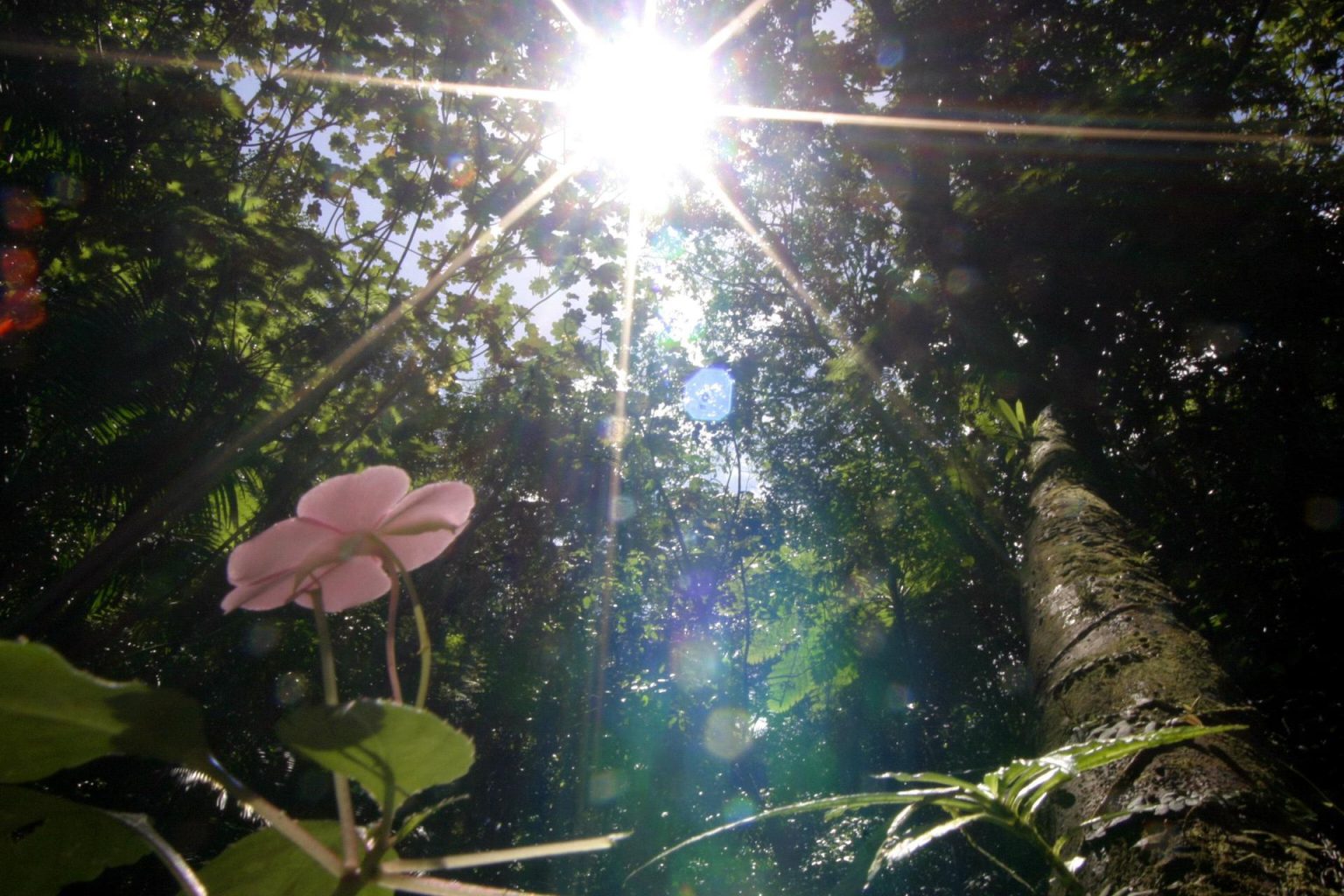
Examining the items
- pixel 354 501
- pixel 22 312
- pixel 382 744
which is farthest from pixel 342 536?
pixel 22 312

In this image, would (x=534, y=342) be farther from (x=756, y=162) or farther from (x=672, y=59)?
(x=756, y=162)

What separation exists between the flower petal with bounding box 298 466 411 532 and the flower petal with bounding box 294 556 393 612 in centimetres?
3

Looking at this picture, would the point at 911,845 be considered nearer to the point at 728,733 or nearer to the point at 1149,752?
the point at 1149,752

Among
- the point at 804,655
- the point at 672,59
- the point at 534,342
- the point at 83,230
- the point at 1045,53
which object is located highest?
the point at 672,59

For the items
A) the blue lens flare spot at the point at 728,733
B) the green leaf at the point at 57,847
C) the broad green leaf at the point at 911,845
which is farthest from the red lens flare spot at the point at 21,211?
the blue lens flare spot at the point at 728,733

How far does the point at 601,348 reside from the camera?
6336 mm

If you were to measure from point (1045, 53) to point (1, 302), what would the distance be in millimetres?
7555

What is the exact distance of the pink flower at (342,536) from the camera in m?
0.43

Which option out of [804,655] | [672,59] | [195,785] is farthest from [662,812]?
[672,59]

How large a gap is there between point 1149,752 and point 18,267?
4.77m

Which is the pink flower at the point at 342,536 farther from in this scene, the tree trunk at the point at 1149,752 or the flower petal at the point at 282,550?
the tree trunk at the point at 1149,752

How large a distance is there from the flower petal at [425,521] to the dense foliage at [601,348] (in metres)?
2.02

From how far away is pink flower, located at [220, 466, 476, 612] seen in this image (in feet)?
1.42

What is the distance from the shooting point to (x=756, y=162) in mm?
8828
